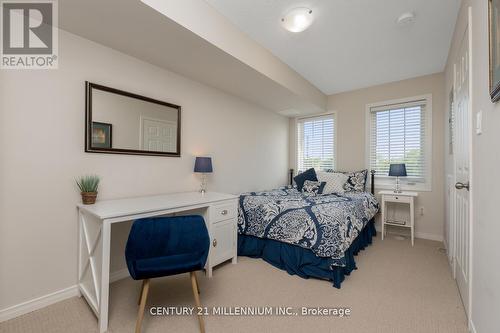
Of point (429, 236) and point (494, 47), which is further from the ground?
point (494, 47)

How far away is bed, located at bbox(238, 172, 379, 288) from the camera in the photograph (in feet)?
6.89

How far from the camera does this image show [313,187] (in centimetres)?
363

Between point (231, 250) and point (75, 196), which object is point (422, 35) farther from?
point (75, 196)

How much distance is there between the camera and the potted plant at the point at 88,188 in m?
1.89

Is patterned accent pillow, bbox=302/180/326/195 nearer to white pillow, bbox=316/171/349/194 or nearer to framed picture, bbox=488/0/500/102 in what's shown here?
white pillow, bbox=316/171/349/194

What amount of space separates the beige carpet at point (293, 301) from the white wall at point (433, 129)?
1073mm

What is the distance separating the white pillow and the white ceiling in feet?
5.13

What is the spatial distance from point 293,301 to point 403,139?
10.6 feet

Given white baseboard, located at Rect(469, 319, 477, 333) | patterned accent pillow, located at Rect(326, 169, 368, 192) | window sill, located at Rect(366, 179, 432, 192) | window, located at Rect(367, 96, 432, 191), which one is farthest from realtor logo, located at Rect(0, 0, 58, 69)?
window sill, located at Rect(366, 179, 432, 192)

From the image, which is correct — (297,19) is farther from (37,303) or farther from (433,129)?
(37,303)

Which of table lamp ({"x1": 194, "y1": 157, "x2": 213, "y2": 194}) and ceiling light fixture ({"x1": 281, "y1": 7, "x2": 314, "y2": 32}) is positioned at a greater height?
ceiling light fixture ({"x1": 281, "y1": 7, "x2": 314, "y2": 32})

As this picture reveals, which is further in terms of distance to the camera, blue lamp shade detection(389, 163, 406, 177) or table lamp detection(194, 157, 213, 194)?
blue lamp shade detection(389, 163, 406, 177)

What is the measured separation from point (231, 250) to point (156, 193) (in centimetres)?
104

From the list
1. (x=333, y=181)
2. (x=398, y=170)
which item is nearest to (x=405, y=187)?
(x=398, y=170)
